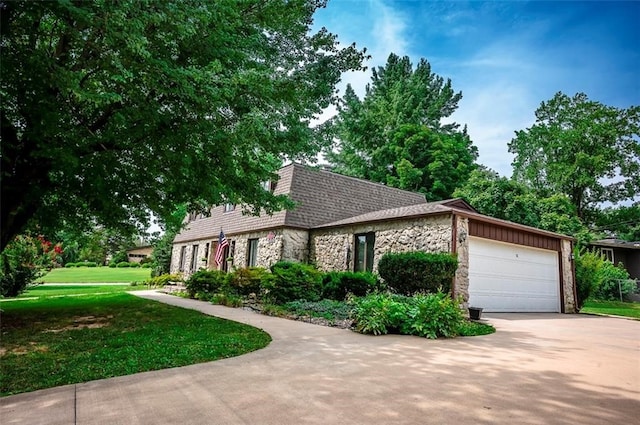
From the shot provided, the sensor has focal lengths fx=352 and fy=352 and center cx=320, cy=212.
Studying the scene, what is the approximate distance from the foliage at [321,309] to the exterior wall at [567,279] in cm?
843

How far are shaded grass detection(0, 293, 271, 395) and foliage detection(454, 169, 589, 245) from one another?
1594 cm

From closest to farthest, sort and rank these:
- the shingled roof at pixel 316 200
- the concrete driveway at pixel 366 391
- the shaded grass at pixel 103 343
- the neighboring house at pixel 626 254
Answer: the concrete driveway at pixel 366 391 < the shaded grass at pixel 103 343 < the shingled roof at pixel 316 200 < the neighboring house at pixel 626 254

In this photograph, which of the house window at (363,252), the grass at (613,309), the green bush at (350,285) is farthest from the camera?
the house window at (363,252)

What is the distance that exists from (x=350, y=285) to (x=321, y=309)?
1.99m

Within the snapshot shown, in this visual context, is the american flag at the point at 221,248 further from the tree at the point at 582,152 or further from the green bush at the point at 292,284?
the tree at the point at 582,152

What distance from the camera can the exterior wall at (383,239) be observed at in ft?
33.1

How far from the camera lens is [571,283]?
12531 millimetres

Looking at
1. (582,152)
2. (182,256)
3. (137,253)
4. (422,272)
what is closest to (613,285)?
(582,152)

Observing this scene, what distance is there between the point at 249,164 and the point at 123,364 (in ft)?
13.5

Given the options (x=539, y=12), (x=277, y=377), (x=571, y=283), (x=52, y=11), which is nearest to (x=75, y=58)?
(x=52, y=11)

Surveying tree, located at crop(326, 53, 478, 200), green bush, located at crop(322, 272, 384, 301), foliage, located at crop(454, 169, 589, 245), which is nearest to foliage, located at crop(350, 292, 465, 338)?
green bush, located at crop(322, 272, 384, 301)

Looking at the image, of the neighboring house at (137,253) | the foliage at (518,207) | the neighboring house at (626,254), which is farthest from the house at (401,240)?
the neighboring house at (137,253)

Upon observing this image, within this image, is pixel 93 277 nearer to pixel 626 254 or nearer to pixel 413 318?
pixel 413 318

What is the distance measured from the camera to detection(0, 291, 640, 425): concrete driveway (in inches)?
104
